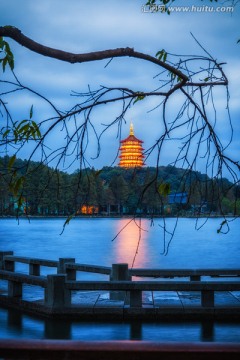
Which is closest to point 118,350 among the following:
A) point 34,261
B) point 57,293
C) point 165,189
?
point 165,189

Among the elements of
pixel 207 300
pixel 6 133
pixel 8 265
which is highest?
pixel 6 133

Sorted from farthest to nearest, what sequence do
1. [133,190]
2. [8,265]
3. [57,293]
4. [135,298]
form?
[8,265] → [135,298] → [57,293] → [133,190]

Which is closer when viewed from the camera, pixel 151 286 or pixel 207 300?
pixel 151 286

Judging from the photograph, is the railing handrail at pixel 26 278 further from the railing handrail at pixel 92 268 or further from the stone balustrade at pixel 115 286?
the railing handrail at pixel 92 268

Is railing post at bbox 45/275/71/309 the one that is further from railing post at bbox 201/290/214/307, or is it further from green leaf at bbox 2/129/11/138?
green leaf at bbox 2/129/11/138

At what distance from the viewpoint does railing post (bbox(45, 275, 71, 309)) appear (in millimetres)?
10797

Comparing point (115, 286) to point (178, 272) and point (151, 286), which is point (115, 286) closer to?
point (151, 286)

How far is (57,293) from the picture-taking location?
1099 centimetres

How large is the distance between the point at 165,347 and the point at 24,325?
30.5 feet

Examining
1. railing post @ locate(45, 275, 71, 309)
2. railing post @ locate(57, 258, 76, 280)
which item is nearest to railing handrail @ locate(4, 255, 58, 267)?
railing post @ locate(57, 258, 76, 280)

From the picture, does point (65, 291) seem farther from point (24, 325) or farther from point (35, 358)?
point (35, 358)

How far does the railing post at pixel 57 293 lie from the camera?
10.8 meters

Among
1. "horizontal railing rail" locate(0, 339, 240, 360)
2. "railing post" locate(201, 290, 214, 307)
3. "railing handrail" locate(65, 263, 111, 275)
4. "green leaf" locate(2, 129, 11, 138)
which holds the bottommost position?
"railing post" locate(201, 290, 214, 307)

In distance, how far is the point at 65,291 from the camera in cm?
1099
